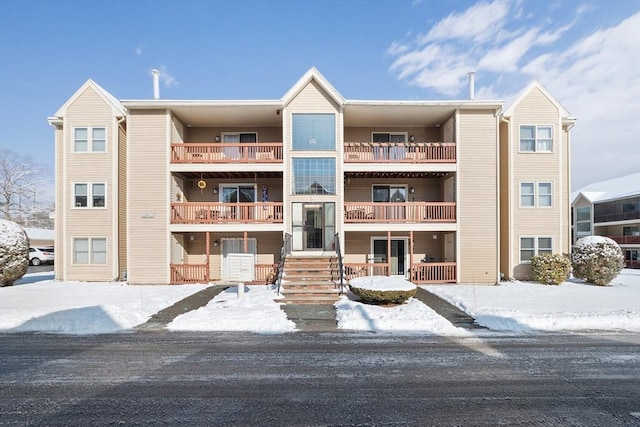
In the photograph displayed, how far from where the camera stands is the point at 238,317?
939 centimetres

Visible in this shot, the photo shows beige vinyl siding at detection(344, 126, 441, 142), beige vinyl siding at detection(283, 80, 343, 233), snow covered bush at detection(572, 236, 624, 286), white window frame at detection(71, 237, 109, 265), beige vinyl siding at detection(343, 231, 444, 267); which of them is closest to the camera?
snow covered bush at detection(572, 236, 624, 286)

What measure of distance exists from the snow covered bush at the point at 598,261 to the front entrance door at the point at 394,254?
814cm

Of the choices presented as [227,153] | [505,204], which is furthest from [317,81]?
[505,204]

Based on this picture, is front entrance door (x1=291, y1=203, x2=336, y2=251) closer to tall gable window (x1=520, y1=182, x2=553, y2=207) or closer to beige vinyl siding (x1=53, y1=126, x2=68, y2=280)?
tall gable window (x1=520, y1=182, x2=553, y2=207)

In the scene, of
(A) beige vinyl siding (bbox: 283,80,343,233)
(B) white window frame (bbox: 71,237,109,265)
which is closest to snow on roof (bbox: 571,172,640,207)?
(A) beige vinyl siding (bbox: 283,80,343,233)

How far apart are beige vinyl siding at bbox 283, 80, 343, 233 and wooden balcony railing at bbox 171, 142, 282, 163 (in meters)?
0.64

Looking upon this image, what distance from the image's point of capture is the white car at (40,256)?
2781cm

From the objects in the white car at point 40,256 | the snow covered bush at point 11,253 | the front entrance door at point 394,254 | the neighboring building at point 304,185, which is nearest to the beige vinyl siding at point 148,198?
the neighboring building at point 304,185

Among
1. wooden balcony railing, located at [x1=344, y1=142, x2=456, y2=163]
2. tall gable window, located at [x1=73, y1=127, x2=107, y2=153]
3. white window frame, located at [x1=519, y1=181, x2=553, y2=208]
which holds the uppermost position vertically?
tall gable window, located at [x1=73, y1=127, x2=107, y2=153]

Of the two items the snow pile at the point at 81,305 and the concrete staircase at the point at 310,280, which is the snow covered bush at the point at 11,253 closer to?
the snow pile at the point at 81,305

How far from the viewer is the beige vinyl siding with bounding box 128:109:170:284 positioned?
15500 millimetres

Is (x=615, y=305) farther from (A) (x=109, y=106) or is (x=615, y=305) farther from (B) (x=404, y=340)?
(A) (x=109, y=106)

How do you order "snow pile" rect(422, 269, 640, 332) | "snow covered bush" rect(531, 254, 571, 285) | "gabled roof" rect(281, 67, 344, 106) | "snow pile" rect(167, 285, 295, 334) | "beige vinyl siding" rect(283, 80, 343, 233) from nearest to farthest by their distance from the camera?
"snow pile" rect(167, 285, 295, 334) < "snow pile" rect(422, 269, 640, 332) < "snow covered bush" rect(531, 254, 571, 285) < "gabled roof" rect(281, 67, 344, 106) < "beige vinyl siding" rect(283, 80, 343, 233)

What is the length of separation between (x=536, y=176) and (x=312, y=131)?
1131 cm
